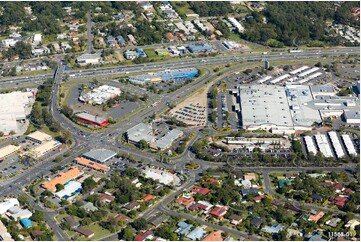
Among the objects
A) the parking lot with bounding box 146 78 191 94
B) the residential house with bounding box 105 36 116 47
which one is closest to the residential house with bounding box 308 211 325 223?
the parking lot with bounding box 146 78 191 94

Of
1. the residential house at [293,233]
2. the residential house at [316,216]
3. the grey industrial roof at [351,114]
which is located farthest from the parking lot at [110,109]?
the residential house at [293,233]

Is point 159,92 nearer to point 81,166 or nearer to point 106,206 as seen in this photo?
point 81,166

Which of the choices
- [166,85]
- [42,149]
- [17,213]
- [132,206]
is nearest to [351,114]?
[166,85]

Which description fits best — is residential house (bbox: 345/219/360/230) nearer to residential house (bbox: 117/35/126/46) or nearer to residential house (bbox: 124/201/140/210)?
residential house (bbox: 124/201/140/210)

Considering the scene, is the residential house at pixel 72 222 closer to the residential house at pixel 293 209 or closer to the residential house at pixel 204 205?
the residential house at pixel 204 205

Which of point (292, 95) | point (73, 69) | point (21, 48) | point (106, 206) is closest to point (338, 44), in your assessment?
point (292, 95)

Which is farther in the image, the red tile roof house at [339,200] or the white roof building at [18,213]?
the red tile roof house at [339,200]
